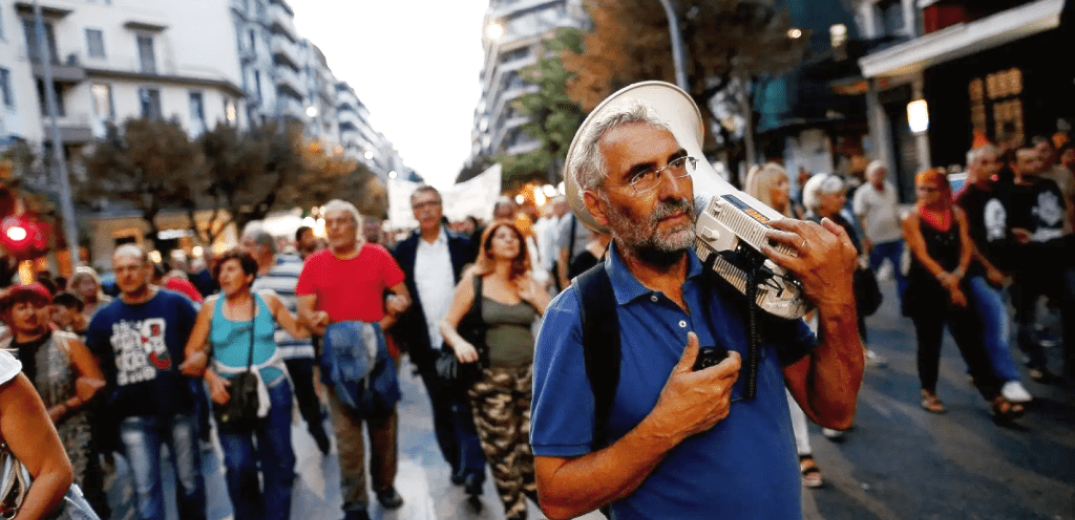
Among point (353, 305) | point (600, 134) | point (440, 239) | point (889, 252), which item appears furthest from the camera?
point (889, 252)

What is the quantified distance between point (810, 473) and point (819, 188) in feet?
6.50

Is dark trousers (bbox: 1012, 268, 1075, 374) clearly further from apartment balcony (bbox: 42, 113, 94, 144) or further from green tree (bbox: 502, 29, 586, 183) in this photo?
apartment balcony (bbox: 42, 113, 94, 144)

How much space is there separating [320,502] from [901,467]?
150 inches

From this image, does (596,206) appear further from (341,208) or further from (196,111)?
(196,111)

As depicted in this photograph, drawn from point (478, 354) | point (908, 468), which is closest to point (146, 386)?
point (478, 354)

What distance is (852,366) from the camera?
62.8 inches

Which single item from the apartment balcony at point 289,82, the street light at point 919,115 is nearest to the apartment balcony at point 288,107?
the apartment balcony at point 289,82

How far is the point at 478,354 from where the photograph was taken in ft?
14.0

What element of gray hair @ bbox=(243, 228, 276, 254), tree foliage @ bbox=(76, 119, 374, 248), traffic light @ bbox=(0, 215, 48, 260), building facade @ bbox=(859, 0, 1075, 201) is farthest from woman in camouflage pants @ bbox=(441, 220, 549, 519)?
tree foliage @ bbox=(76, 119, 374, 248)

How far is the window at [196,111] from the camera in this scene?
133 ft

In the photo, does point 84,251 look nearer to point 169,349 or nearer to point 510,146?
point 169,349

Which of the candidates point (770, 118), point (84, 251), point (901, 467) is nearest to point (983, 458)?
point (901, 467)

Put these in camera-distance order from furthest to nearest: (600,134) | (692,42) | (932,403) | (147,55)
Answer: (147,55), (692,42), (932,403), (600,134)

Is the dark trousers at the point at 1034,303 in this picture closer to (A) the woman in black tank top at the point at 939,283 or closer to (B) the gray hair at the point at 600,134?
(A) the woman in black tank top at the point at 939,283
